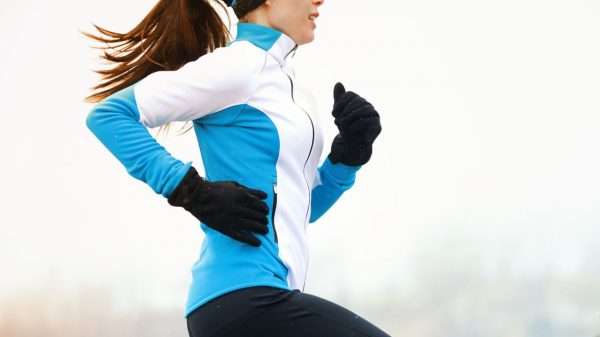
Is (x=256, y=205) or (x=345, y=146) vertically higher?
(x=345, y=146)

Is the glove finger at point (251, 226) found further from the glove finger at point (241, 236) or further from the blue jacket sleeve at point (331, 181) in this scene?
the blue jacket sleeve at point (331, 181)

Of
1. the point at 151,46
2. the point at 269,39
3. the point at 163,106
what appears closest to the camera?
the point at 163,106

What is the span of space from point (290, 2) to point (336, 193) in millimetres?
408

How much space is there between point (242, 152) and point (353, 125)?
284mm

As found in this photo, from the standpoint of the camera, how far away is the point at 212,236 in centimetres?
146

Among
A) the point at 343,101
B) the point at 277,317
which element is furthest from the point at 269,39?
the point at 277,317

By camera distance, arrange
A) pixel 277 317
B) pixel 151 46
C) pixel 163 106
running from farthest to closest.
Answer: pixel 151 46
pixel 163 106
pixel 277 317

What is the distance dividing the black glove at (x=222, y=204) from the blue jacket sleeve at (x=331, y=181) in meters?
0.39

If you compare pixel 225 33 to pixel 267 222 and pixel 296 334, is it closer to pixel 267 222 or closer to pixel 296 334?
pixel 267 222

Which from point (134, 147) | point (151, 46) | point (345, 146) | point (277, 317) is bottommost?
point (277, 317)

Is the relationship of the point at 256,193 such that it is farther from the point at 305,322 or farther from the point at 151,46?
the point at 151,46

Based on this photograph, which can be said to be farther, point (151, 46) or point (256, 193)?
point (151, 46)

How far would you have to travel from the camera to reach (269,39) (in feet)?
5.21

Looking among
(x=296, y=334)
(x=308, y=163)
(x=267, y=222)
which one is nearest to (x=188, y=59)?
(x=308, y=163)
